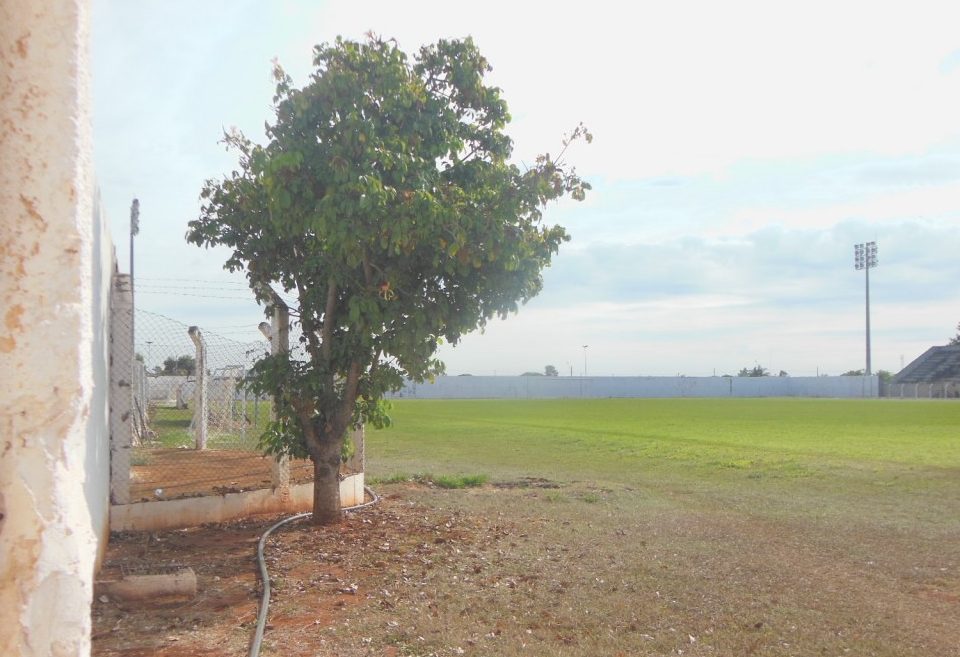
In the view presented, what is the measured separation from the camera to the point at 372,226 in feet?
29.2

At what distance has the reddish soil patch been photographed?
36.5 ft

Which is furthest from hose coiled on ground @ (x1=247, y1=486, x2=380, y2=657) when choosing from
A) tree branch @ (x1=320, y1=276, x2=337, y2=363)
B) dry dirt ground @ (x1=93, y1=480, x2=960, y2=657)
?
tree branch @ (x1=320, y1=276, x2=337, y2=363)

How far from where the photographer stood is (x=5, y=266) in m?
2.02

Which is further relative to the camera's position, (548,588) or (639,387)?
(639,387)

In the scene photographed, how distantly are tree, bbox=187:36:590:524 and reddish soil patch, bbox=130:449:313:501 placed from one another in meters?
1.37

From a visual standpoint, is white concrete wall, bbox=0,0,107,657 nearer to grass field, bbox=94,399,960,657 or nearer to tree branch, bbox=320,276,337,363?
grass field, bbox=94,399,960,657

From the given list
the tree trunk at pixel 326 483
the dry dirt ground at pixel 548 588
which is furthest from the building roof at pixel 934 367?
the tree trunk at pixel 326 483

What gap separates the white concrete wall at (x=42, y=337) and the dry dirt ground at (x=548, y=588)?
4.12 meters

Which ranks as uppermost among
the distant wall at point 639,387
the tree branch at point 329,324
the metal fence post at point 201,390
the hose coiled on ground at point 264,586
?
the tree branch at point 329,324

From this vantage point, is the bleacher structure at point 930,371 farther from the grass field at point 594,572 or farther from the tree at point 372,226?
the tree at point 372,226

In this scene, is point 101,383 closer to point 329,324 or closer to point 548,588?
point 329,324

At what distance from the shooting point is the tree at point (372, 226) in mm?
9008

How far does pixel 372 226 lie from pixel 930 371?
342ft

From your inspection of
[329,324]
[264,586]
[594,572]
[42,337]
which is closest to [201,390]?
[329,324]
